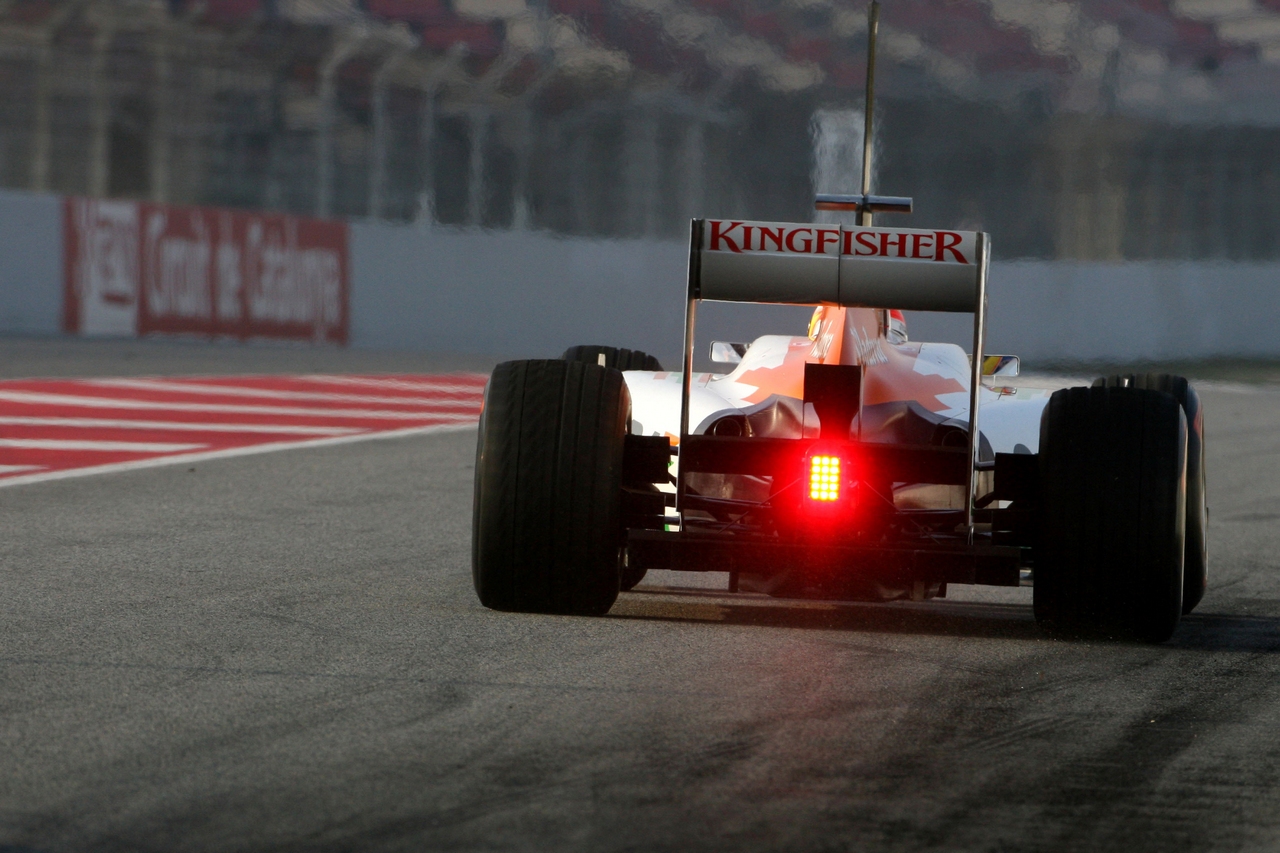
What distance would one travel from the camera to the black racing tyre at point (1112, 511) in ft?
17.3

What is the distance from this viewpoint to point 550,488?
17.9 feet

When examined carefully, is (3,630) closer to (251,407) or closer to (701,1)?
(251,407)

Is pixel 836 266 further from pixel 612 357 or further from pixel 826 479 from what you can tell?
pixel 612 357

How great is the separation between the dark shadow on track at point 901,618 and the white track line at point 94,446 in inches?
197

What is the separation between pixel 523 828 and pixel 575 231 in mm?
20860

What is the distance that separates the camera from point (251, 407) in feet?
46.4

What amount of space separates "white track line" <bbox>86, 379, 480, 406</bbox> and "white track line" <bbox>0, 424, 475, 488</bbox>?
2.15 m

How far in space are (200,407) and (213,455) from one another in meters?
3.44

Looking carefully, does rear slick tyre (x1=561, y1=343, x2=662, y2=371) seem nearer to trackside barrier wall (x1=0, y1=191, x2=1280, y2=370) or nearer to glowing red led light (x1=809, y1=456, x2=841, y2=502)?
glowing red led light (x1=809, y1=456, x2=841, y2=502)

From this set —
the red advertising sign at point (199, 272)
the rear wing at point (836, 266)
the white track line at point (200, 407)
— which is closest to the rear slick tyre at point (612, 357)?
Result: the rear wing at point (836, 266)

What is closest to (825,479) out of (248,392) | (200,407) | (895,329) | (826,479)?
(826,479)

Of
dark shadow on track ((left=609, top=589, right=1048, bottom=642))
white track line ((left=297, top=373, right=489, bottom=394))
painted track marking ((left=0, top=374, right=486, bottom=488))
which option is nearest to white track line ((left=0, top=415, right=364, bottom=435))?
painted track marking ((left=0, top=374, right=486, bottom=488))

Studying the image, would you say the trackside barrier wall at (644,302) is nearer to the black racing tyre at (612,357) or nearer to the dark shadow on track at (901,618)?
the black racing tyre at (612,357)

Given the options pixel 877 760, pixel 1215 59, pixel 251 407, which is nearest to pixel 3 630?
pixel 877 760
